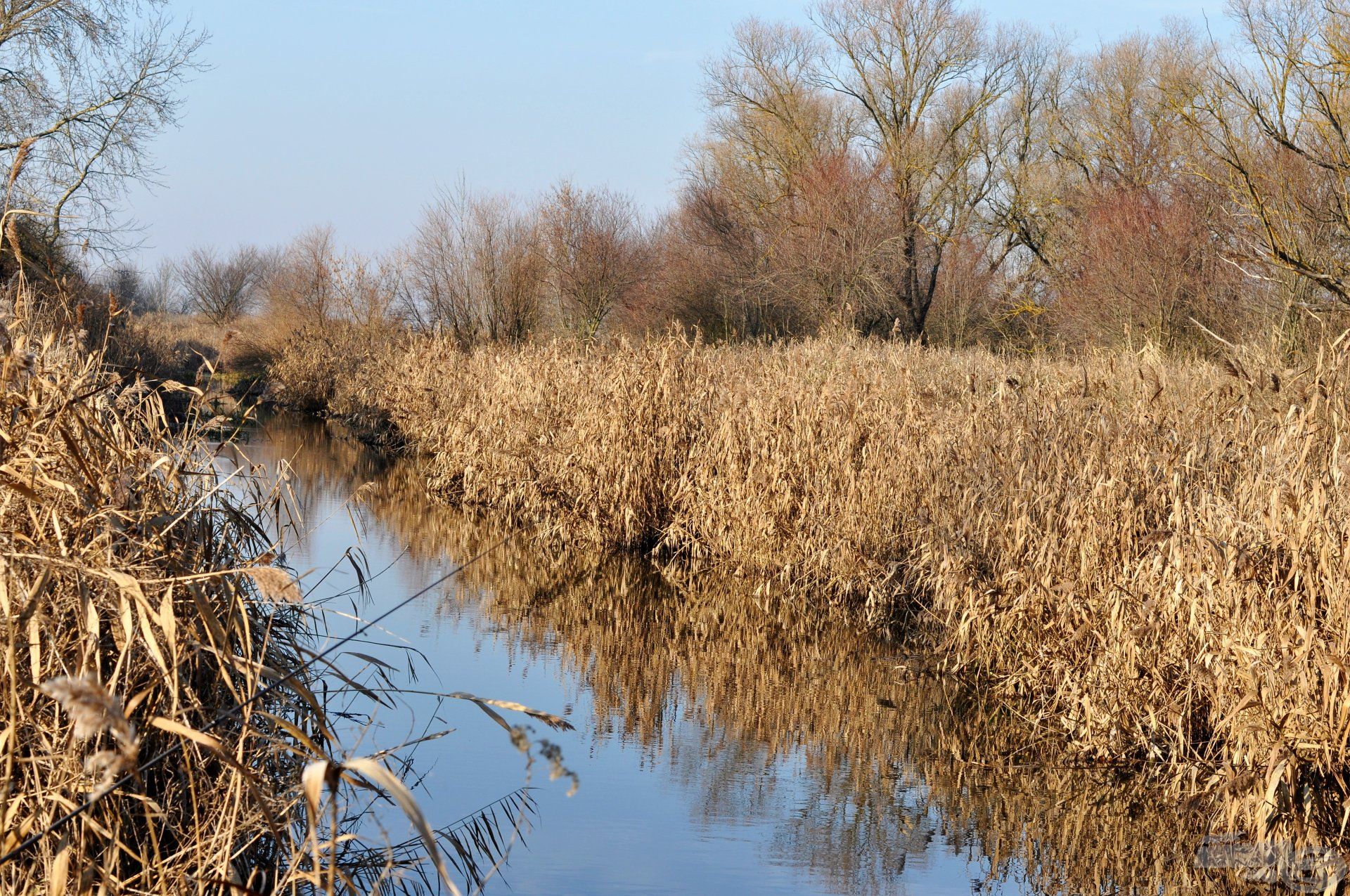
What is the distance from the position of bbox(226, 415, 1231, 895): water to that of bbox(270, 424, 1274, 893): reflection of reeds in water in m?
0.01

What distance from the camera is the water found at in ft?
14.7

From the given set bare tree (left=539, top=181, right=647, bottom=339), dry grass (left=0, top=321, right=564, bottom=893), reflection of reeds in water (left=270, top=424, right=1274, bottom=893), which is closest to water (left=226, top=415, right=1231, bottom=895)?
reflection of reeds in water (left=270, top=424, right=1274, bottom=893)

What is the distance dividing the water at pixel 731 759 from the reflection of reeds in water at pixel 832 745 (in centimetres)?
1

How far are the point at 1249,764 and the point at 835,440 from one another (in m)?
4.44

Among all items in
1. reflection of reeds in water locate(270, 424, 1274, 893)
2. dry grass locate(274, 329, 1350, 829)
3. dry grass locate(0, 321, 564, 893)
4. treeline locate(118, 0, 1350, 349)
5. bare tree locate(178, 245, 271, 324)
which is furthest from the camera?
bare tree locate(178, 245, 271, 324)

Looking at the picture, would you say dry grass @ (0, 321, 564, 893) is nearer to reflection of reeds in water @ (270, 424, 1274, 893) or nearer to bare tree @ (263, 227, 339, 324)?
reflection of reeds in water @ (270, 424, 1274, 893)

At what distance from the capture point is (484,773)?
5.18 meters

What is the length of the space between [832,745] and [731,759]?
0.56m

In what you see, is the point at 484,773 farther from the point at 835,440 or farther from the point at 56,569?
the point at 835,440

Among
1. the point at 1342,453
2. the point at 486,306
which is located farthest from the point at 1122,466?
the point at 486,306

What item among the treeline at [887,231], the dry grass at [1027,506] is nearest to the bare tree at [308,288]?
the treeline at [887,231]

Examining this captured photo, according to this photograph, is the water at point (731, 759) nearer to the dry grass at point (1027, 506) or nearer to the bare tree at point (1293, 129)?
the dry grass at point (1027, 506)

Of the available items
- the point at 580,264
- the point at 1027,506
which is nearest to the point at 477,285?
the point at 580,264

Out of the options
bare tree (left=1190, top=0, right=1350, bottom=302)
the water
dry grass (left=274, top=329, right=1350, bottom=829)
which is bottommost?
the water
